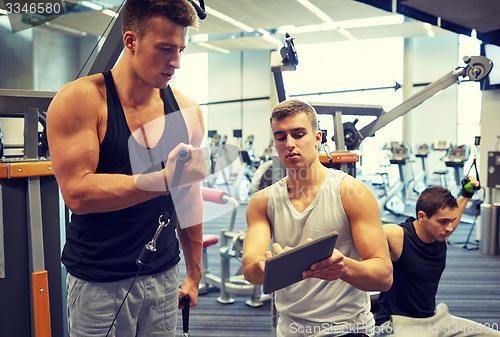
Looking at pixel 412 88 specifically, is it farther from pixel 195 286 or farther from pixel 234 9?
pixel 195 286

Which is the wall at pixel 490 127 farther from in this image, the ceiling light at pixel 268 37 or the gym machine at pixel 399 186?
the ceiling light at pixel 268 37

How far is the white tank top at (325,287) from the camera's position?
1.61 metres

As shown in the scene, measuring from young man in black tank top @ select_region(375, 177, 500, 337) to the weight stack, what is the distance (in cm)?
339

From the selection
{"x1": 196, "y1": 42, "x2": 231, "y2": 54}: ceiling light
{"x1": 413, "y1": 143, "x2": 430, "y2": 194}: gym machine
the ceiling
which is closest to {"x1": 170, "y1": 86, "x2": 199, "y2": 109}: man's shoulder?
the ceiling

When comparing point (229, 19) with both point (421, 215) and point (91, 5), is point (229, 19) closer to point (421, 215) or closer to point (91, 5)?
point (91, 5)

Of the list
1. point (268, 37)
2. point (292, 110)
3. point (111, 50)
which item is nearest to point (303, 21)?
point (268, 37)

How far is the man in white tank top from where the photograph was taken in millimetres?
1565

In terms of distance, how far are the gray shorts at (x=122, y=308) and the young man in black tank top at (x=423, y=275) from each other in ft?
4.56

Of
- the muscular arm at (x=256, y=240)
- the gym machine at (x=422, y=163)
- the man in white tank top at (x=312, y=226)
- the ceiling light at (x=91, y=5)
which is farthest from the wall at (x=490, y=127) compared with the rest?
the ceiling light at (x=91, y=5)

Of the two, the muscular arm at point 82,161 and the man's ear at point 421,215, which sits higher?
the muscular arm at point 82,161

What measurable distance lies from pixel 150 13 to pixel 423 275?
6.29ft

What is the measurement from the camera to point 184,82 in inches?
573

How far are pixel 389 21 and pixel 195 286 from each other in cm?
962

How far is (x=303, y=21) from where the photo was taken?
9.50 meters
